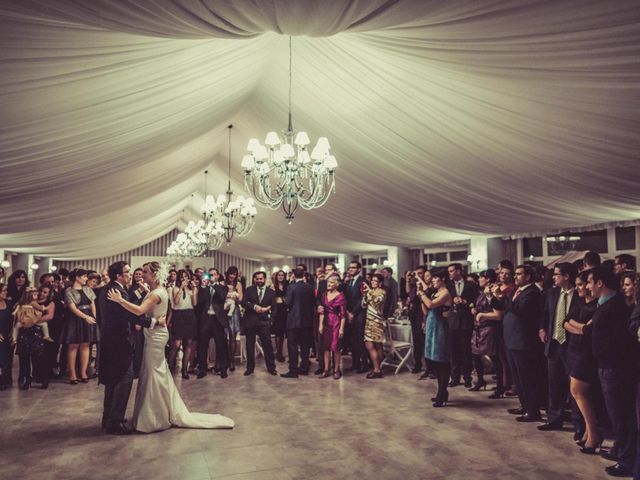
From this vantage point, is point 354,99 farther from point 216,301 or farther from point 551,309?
point 216,301

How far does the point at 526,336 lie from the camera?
4.51 meters

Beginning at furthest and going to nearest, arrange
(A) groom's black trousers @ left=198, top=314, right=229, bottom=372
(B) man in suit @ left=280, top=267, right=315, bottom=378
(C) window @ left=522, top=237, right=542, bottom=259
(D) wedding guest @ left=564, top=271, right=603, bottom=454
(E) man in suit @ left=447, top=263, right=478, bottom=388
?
1. (C) window @ left=522, top=237, right=542, bottom=259
2. (B) man in suit @ left=280, top=267, right=315, bottom=378
3. (A) groom's black trousers @ left=198, top=314, right=229, bottom=372
4. (E) man in suit @ left=447, top=263, right=478, bottom=388
5. (D) wedding guest @ left=564, top=271, right=603, bottom=454

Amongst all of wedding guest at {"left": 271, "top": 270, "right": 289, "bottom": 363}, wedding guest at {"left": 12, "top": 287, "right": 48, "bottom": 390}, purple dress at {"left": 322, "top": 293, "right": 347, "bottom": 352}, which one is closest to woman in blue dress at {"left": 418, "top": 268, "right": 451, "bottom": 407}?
purple dress at {"left": 322, "top": 293, "right": 347, "bottom": 352}

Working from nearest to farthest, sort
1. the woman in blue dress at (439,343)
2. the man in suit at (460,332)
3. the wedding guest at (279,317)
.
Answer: the woman in blue dress at (439,343), the man in suit at (460,332), the wedding guest at (279,317)

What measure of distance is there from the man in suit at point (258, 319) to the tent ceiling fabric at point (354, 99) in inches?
86.5

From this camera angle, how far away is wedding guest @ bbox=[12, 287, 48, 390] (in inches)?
241

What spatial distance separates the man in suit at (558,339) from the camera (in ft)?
13.5

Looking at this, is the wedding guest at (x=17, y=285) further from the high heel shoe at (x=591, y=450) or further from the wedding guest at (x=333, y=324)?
the high heel shoe at (x=591, y=450)

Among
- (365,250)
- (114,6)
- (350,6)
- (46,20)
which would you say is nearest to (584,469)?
(350,6)

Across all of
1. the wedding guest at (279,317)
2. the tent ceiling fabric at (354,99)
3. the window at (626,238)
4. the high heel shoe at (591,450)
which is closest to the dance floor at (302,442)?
the high heel shoe at (591,450)

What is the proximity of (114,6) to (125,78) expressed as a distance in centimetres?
130

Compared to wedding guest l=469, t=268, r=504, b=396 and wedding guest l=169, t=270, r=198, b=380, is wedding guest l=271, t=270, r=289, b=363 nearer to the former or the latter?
wedding guest l=169, t=270, r=198, b=380

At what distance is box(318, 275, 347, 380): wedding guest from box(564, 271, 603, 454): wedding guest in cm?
338

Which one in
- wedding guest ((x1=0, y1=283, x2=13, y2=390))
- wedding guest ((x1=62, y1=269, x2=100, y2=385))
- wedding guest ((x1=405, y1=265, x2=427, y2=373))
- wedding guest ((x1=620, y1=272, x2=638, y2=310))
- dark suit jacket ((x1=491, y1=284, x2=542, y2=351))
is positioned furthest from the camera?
wedding guest ((x1=405, y1=265, x2=427, y2=373))
